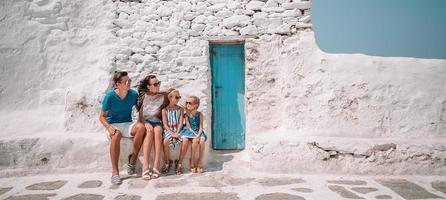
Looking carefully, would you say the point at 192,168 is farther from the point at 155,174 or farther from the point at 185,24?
the point at 185,24

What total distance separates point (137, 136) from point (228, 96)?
74.7 inches

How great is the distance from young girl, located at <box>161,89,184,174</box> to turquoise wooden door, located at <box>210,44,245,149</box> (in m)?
1.19

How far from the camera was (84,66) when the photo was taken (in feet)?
17.4

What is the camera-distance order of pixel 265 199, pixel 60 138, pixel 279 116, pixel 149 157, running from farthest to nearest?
pixel 279 116
pixel 60 138
pixel 149 157
pixel 265 199

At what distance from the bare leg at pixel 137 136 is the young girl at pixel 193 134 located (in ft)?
1.69

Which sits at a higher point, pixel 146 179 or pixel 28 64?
pixel 28 64

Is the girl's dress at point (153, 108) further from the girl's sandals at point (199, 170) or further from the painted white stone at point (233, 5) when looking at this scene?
the painted white stone at point (233, 5)

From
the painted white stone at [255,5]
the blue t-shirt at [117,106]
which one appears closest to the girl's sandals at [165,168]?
the blue t-shirt at [117,106]

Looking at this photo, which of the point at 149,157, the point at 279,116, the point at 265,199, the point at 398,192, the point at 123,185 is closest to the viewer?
the point at 265,199

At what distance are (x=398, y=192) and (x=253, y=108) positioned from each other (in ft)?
7.72

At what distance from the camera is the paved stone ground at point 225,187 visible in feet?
10.5

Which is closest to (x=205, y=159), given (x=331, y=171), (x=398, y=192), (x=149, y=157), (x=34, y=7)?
(x=149, y=157)

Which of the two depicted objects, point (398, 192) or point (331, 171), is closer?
point (398, 192)

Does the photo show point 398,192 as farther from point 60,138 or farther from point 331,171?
point 60,138
